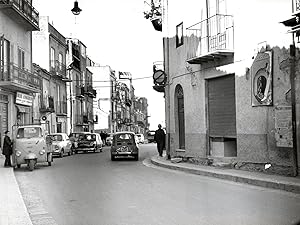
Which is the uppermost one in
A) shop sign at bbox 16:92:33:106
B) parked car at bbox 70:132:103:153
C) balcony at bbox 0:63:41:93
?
balcony at bbox 0:63:41:93

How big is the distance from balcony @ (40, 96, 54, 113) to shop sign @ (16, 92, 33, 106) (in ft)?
17.4

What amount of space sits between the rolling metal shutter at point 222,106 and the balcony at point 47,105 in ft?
70.3

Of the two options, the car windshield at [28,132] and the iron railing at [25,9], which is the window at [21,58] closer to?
the iron railing at [25,9]

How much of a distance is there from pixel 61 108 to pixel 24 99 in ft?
46.7

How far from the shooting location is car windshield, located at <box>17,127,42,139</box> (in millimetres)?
18672

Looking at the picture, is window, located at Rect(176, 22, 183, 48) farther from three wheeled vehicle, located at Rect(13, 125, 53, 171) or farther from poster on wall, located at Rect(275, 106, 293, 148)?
poster on wall, located at Rect(275, 106, 293, 148)

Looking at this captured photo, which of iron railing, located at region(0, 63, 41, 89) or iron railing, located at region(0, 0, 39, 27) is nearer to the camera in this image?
iron railing, located at region(0, 63, 41, 89)

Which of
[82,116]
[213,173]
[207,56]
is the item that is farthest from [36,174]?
[82,116]

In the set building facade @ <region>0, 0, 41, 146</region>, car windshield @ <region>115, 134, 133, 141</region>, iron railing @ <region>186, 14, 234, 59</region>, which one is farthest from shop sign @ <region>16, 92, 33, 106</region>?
iron railing @ <region>186, 14, 234, 59</region>

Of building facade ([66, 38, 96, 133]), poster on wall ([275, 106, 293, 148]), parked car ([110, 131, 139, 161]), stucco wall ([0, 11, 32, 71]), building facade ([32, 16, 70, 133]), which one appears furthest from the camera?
building facade ([66, 38, 96, 133])

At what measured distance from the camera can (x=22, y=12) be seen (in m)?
28.3

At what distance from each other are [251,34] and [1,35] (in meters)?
16.5

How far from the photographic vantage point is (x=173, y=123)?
21.6 m

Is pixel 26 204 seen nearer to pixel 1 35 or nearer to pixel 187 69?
pixel 187 69
